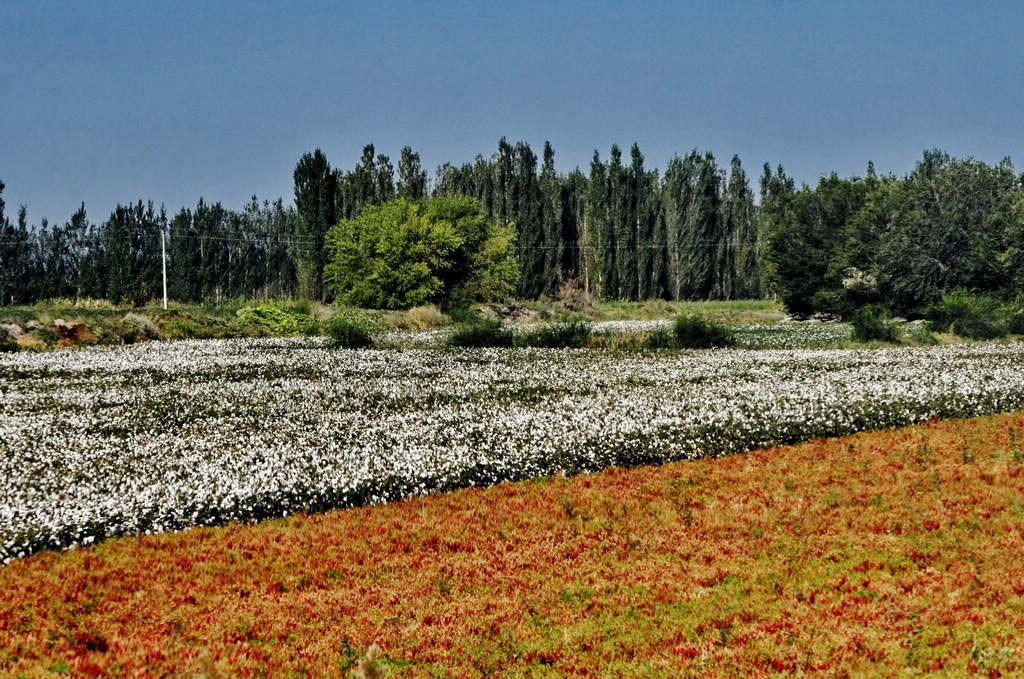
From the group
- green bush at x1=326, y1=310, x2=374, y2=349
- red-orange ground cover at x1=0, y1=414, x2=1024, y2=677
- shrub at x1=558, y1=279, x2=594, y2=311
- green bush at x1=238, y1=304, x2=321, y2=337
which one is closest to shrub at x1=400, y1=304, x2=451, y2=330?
green bush at x1=238, y1=304, x2=321, y2=337

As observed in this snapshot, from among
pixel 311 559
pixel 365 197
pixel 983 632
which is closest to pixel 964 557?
pixel 983 632

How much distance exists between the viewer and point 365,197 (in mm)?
81500

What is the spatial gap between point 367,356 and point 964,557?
2258cm

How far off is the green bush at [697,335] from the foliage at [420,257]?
82.3ft

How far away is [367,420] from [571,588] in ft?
27.1

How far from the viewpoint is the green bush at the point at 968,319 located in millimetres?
37188

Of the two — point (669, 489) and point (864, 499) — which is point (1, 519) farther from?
point (864, 499)

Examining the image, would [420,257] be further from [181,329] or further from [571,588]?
[571,588]

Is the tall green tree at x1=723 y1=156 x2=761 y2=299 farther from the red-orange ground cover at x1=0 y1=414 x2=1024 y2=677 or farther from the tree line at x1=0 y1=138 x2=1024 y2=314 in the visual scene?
the red-orange ground cover at x1=0 y1=414 x2=1024 y2=677

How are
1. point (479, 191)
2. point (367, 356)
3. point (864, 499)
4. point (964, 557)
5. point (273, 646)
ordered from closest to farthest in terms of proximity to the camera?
point (273, 646) → point (964, 557) → point (864, 499) → point (367, 356) → point (479, 191)

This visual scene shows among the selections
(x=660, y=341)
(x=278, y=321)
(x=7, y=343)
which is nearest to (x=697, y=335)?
(x=660, y=341)

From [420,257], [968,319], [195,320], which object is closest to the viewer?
[968,319]

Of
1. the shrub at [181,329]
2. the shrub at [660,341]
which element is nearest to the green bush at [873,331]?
the shrub at [660,341]

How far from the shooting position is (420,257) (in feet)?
190
